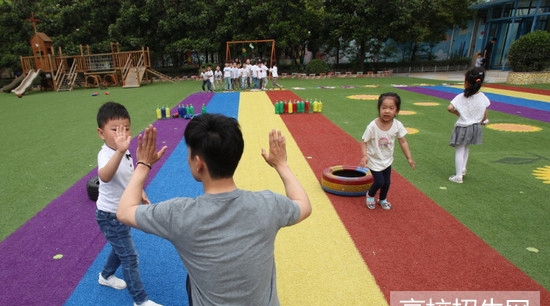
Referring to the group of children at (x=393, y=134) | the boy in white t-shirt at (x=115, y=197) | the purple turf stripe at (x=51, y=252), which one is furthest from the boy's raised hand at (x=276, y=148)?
the group of children at (x=393, y=134)

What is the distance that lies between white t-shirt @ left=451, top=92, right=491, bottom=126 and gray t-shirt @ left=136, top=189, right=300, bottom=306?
494 cm

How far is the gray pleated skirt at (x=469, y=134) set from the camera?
541cm

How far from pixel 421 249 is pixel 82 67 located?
93.8ft

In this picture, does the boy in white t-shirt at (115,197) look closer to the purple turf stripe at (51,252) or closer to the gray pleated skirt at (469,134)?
the purple turf stripe at (51,252)

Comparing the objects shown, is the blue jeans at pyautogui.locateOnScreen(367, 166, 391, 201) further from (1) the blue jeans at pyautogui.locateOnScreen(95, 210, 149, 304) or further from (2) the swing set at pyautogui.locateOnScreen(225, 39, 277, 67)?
(2) the swing set at pyautogui.locateOnScreen(225, 39, 277, 67)

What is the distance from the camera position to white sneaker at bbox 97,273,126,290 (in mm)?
3215

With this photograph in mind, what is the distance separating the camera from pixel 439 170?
620 cm

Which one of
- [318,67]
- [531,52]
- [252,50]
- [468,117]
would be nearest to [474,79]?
[468,117]

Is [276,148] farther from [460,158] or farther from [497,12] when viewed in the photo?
[497,12]

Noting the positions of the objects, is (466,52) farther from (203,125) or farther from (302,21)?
(203,125)

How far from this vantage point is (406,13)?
2683 cm

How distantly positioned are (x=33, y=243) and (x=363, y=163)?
165 inches

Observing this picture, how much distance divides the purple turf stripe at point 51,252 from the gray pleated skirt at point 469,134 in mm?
5460

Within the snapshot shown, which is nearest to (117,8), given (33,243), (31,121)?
(31,121)
